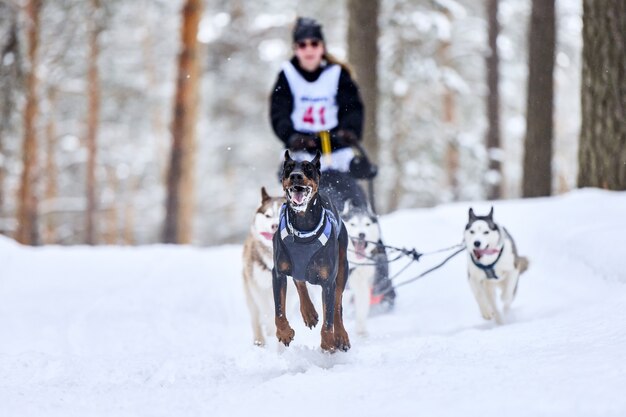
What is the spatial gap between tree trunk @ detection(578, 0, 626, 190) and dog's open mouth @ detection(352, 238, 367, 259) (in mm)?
3464

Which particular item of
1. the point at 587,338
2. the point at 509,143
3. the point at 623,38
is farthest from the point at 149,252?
the point at 509,143

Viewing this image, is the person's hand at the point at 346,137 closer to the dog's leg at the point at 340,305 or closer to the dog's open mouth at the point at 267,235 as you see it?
the dog's open mouth at the point at 267,235

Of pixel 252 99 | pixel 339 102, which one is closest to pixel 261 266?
pixel 339 102

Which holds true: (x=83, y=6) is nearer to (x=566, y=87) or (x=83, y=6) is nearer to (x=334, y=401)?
(x=334, y=401)

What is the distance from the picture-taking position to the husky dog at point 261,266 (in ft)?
16.8

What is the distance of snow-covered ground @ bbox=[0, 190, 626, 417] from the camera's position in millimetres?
3104

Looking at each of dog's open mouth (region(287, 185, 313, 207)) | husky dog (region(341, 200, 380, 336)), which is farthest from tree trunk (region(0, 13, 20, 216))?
dog's open mouth (region(287, 185, 313, 207))

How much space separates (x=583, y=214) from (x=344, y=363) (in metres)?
4.27

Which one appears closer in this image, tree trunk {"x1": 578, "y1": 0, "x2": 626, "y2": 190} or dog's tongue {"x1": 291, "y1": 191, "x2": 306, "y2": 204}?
dog's tongue {"x1": 291, "y1": 191, "x2": 306, "y2": 204}

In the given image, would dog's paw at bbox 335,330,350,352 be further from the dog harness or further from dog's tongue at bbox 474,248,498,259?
dog's tongue at bbox 474,248,498,259

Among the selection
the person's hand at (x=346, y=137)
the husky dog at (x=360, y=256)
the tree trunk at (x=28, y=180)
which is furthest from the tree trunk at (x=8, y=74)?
the husky dog at (x=360, y=256)

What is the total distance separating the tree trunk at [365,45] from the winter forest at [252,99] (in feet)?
0.08

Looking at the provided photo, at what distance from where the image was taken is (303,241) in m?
3.76

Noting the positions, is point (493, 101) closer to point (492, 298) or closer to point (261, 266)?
point (492, 298)
